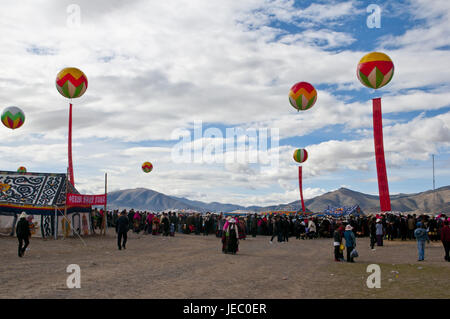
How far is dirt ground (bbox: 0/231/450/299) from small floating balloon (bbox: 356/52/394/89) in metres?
11.4

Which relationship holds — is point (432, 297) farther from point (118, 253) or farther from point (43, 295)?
point (118, 253)

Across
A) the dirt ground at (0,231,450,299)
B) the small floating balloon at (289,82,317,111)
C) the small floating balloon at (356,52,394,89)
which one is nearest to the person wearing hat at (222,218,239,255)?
the dirt ground at (0,231,450,299)

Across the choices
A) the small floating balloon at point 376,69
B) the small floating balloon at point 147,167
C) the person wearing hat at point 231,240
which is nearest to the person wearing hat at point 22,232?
the person wearing hat at point 231,240

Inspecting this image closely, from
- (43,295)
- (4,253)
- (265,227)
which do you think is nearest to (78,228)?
(4,253)

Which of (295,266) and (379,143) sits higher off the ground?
(379,143)

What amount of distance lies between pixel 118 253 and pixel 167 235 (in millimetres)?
12964

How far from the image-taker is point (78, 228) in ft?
88.4

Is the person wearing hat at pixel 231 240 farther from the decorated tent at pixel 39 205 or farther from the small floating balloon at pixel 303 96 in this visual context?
the small floating balloon at pixel 303 96

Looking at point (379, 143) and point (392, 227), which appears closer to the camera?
point (392, 227)

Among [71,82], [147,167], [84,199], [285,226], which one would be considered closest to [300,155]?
[147,167]

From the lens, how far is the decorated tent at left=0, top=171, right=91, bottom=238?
24719 mm

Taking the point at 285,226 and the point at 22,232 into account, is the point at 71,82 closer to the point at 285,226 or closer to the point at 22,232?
the point at 22,232

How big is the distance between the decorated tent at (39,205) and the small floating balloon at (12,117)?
8016 mm

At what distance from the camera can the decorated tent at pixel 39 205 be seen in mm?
24719
